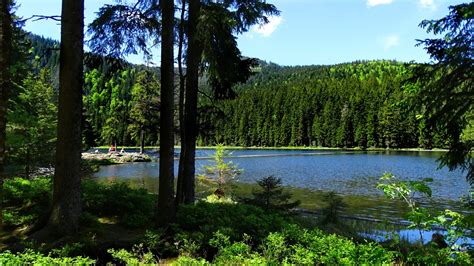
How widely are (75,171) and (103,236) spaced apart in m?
1.29

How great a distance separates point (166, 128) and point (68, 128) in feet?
5.95

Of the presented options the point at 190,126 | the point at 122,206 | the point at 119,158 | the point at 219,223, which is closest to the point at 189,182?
the point at 190,126

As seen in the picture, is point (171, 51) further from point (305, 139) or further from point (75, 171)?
point (305, 139)

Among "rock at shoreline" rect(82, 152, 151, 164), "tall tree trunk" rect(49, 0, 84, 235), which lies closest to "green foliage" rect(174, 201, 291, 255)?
"tall tree trunk" rect(49, 0, 84, 235)

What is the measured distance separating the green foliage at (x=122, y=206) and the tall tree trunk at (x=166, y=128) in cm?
→ 70

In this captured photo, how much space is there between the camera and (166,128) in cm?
775

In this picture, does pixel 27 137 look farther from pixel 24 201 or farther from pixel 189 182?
pixel 189 182

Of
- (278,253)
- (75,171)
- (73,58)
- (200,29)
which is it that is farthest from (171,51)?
(278,253)

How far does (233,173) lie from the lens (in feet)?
64.5

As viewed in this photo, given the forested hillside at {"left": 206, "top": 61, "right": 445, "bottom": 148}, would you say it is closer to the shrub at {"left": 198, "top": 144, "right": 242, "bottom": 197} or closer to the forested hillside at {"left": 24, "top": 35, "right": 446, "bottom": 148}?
the forested hillside at {"left": 24, "top": 35, "right": 446, "bottom": 148}

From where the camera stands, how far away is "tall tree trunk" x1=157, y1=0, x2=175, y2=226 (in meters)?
7.76

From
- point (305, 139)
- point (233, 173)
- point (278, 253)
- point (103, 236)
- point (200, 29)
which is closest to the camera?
point (278, 253)

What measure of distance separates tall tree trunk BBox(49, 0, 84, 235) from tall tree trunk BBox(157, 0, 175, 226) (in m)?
1.58

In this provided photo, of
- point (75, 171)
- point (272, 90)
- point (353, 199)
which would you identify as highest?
point (272, 90)
